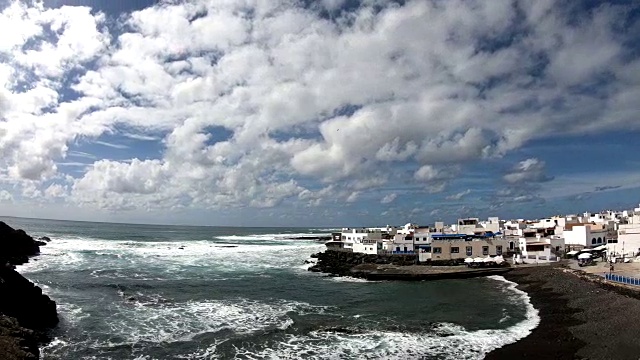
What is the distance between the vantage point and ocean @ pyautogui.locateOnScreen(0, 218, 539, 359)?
79.7 ft

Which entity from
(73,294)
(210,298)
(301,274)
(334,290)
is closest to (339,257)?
(301,274)

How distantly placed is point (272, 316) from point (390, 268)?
91.9ft

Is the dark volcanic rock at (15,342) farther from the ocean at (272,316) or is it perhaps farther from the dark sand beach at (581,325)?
the dark sand beach at (581,325)

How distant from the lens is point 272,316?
106 feet

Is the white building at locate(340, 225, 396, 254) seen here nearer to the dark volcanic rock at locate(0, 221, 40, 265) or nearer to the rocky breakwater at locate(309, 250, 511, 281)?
the rocky breakwater at locate(309, 250, 511, 281)

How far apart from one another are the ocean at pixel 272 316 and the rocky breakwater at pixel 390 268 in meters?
2.39

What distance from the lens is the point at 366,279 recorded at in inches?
2046

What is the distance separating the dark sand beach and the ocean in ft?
3.83

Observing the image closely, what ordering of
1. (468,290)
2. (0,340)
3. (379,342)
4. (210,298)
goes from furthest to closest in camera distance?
1. (468,290)
2. (210,298)
3. (379,342)
4. (0,340)

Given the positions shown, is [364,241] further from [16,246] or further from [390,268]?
[16,246]

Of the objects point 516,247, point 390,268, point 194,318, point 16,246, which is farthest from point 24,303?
point 516,247

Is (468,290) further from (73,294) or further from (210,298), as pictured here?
(73,294)

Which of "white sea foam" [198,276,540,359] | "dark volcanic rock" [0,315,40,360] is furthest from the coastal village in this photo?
"dark volcanic rock" [0,315,40,360]

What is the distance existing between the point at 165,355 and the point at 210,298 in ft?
51.5
